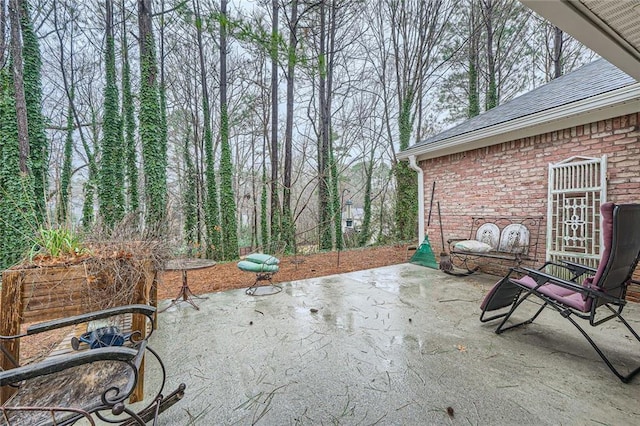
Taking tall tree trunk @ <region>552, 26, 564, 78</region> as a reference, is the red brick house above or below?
below

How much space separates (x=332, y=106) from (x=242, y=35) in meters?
3.96

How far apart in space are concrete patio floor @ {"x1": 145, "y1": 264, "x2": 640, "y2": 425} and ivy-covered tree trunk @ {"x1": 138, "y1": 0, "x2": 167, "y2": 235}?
4726 millimetres

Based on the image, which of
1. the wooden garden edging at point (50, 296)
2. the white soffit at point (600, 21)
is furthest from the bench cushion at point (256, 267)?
the white soffit at point (600, 21)

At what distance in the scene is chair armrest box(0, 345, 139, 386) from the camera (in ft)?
2.80

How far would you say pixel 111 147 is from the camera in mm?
7484

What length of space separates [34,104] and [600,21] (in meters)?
9.94

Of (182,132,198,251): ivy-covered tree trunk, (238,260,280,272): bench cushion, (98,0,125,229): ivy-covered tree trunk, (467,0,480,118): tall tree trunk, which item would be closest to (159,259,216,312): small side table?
(238,260,280,272): bench cushion

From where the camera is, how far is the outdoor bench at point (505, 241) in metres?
4.23

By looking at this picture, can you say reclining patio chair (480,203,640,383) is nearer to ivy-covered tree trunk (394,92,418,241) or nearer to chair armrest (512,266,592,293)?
chair armrest (512,266,592,293)

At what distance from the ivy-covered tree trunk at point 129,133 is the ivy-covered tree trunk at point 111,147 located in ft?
0.51

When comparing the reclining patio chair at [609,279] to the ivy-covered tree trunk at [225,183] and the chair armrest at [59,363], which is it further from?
the ivy-covered tree trunk at [225,183]

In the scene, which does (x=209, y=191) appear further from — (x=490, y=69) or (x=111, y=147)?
(x=490, y=69)

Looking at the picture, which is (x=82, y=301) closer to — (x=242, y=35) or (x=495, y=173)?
(x=495, y=173)

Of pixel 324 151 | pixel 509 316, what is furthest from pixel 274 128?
pixel 509 316
